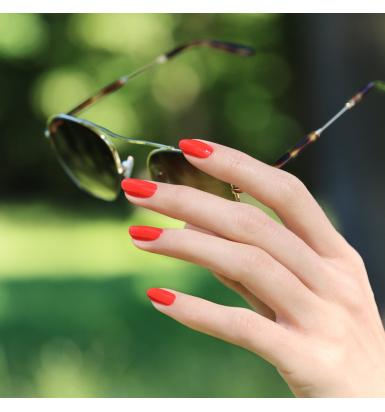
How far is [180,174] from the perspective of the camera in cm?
143

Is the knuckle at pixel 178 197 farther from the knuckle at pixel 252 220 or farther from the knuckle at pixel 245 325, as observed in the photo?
the knuckle at pixel 245 325

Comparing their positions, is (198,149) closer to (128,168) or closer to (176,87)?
(128,168)

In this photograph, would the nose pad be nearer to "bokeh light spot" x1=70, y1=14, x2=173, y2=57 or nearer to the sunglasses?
the sunglasses

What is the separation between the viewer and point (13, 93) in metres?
13.5

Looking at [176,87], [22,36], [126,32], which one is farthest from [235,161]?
[22,36]

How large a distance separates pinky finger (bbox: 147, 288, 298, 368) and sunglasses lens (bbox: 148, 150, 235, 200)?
0.21 meters

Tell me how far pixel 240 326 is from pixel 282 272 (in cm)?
12

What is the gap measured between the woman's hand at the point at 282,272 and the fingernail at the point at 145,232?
1.5 inches

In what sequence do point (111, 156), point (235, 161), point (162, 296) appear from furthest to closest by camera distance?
point (111, 156), point (162, 296), point (235, 161)

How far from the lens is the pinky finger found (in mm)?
1218

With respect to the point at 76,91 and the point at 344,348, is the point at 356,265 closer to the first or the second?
the point at 344,348

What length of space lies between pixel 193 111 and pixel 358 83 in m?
8.51

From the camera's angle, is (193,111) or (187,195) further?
(193,111)

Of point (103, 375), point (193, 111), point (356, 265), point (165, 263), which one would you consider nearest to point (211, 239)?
point (356, 265)
